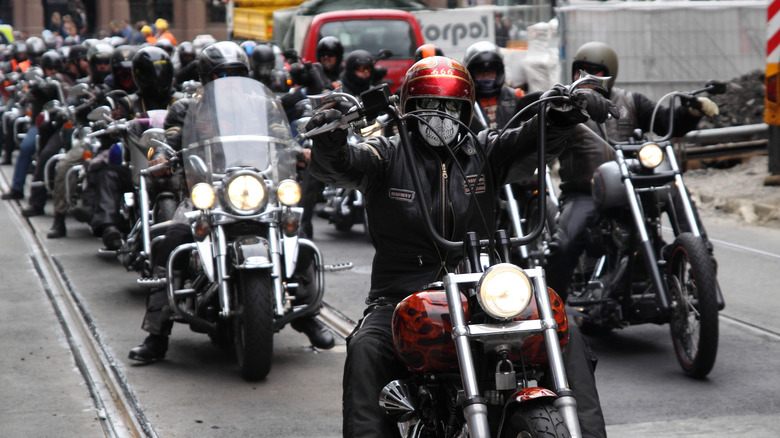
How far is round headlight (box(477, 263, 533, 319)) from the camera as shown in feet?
10.5

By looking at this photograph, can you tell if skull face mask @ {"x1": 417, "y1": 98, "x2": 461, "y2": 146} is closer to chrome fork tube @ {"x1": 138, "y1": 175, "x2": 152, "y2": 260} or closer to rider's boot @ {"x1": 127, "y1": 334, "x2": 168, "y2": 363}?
rider's boot @ {"x1": 127, "y1": 334, "x2": 168, "y2": 363}

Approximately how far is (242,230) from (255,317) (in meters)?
0.60

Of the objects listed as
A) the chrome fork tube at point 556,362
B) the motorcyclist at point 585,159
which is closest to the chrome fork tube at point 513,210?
the motorcyclist at point 585,159

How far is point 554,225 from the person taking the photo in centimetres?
707

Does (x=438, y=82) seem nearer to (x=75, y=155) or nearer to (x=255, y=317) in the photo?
(x=255, y=317)

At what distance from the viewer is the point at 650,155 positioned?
6.35m

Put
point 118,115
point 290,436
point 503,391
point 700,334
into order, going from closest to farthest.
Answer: point 503,391, point 290,436, point 700,334, point 118,115

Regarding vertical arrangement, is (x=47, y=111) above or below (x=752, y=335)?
above

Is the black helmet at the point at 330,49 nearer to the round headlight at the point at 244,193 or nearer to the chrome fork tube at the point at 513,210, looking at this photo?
the chrome fork tube at the point at 513,210

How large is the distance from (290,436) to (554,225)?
2.55m

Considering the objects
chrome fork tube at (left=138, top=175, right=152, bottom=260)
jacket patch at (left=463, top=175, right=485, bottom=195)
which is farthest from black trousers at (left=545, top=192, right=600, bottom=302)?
chrome fork tube at (left=138, top=175, right=152, bottom=260)

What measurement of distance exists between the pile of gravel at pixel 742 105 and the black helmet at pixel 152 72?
7.42 m

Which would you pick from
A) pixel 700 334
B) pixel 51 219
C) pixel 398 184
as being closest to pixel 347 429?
pixel 398 184

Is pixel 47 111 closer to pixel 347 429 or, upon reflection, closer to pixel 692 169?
pixel 692 169
